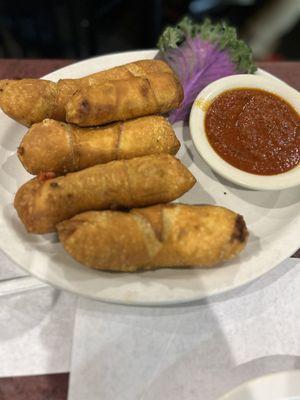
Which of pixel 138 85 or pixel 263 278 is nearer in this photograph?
pixel 263 278

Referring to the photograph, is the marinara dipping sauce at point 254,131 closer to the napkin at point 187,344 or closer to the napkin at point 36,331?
the napkin at point 187,344

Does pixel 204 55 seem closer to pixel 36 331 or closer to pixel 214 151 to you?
pixel 214 151

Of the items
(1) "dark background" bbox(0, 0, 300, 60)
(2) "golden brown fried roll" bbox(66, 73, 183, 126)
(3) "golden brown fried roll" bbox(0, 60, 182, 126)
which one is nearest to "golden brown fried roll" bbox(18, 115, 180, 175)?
(2) "golden brown fried roll" bbox(66, 73, 183, 126)

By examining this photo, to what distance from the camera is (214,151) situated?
6.45ft

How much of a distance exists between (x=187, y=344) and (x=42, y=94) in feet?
4.26

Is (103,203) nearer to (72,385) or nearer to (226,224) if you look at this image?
(226,224)

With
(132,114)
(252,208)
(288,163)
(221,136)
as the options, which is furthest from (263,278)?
(132,114)

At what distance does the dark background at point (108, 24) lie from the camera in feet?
11.6

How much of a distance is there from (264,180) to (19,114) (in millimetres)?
1174

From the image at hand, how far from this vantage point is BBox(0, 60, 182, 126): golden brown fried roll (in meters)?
1.94

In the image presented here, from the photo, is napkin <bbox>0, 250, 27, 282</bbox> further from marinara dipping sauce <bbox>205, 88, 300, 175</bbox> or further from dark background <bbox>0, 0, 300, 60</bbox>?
dark background <bbox>0, 0, 300, 60</bbox>

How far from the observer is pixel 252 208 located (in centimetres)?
201

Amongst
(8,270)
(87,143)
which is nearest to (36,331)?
(8,270)

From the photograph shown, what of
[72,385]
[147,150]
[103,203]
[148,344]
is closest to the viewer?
[72,385]
